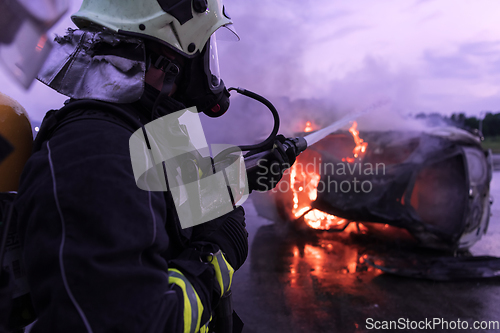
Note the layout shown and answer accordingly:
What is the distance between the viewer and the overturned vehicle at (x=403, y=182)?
4.29m

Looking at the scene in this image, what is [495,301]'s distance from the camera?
11.4ft

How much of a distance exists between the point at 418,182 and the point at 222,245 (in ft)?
15.0

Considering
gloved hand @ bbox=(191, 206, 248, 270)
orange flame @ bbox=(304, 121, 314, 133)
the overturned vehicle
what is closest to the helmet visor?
gloved hand @ bbox=(191, 206, 248, 270)

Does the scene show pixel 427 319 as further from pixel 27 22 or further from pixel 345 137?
pixel 27 22

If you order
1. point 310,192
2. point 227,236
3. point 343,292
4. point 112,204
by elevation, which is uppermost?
point 112,204

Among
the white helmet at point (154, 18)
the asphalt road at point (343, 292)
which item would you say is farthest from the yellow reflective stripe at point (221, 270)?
the asphalt road at point (343, 292)

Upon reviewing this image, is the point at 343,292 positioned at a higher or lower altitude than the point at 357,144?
lower

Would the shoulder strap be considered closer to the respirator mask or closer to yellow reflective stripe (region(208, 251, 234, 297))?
the respirator mask

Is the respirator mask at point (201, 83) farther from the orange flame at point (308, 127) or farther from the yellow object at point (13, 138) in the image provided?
the orange flame at point (308, 127)

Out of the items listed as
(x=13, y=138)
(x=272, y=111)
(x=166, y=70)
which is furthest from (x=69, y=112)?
(x=272, y=111)

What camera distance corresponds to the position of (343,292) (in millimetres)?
3633

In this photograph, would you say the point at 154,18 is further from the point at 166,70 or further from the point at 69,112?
the point at 69,112

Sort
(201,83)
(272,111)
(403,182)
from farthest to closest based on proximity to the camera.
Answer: (403,182)
(272,111)
(201,83)

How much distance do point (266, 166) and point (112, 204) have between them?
1116 millimetres
